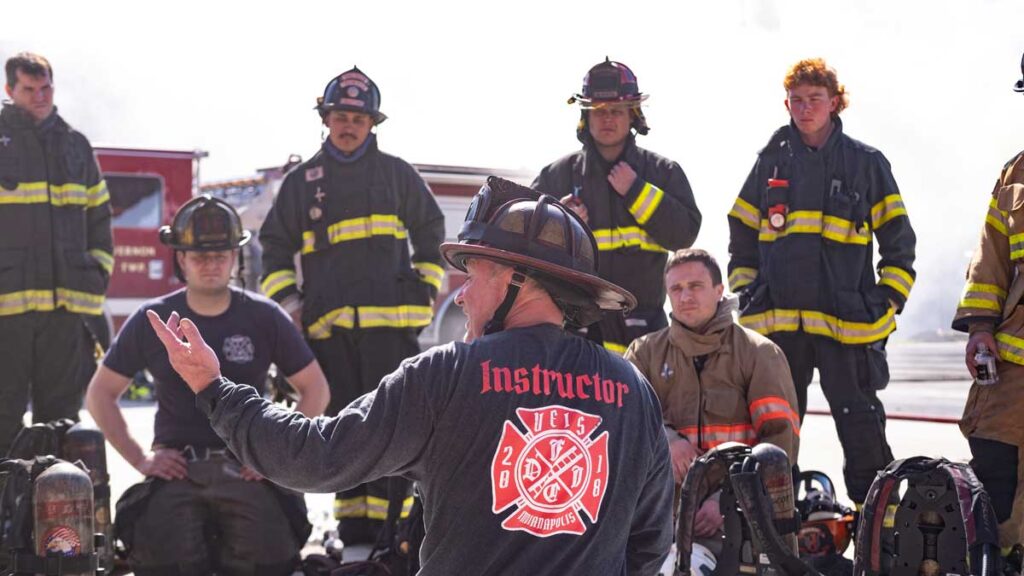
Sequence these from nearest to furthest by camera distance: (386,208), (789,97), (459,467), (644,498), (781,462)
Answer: (459,467) → (644,498) → (781,462) → (789,97) → (386,208)

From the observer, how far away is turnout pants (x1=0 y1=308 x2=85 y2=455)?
5.95 meters

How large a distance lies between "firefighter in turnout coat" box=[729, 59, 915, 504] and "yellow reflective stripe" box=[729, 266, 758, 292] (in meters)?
0.07

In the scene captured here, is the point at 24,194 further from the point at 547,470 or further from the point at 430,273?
the point at 547,470

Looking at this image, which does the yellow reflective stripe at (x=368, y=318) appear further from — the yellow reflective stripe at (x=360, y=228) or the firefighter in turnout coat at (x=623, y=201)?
the firefighter in turnout coat at (x=623, y=201)

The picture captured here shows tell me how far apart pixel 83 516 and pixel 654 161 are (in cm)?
305

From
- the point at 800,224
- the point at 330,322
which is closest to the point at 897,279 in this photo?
the point at 800,224

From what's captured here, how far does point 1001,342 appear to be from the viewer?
4.38m

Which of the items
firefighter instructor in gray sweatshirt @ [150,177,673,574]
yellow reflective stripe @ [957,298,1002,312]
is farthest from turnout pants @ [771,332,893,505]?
firefighter instructor in gray sweatshirt @ [150,177,673,574]

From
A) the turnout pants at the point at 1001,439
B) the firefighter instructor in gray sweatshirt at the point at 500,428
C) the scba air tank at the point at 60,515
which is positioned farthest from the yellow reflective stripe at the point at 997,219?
the scba air tank at the point at 60,515

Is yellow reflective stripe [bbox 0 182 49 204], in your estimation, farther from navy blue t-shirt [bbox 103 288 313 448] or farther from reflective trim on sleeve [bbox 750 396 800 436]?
reflective trim on sleeve [bbox 750 396 800 436]

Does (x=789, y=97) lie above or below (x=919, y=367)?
above

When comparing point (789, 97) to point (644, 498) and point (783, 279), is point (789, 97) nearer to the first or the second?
point (783, 279)

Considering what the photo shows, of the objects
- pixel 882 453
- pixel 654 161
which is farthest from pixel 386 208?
pixel 882 453

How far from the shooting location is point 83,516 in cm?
370
